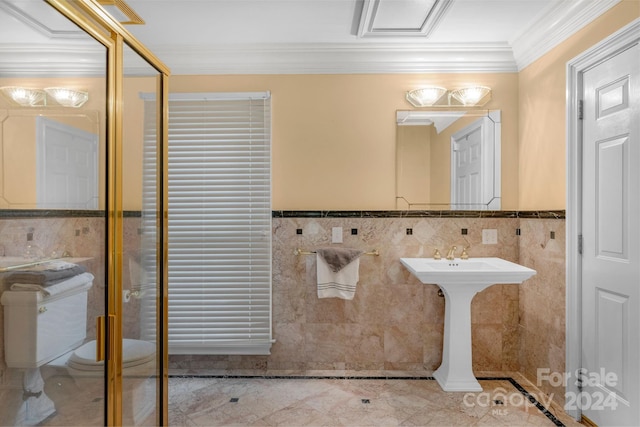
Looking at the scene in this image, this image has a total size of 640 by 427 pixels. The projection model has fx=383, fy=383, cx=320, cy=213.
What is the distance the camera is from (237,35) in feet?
9.09

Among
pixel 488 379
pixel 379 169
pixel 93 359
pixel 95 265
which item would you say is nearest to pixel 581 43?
pixel 379 169

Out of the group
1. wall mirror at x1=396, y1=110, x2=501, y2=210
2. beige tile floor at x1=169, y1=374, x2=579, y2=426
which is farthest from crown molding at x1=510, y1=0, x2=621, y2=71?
beige tile floor at x1=169, y1=374, x2=579, y2=426

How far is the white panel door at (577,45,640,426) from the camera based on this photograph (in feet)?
6.36

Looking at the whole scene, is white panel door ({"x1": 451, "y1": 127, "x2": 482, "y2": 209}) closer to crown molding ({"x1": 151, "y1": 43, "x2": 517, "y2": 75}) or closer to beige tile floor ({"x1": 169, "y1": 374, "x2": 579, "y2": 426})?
crown molding ({"x1": 151, "y1": 43, "x2": 517, "y2": 75})

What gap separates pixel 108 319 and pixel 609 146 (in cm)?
260

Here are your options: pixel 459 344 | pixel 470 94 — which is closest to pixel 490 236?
pixel 459 344

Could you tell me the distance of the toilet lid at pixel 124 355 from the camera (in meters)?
1.37

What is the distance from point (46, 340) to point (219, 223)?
5.70 feet

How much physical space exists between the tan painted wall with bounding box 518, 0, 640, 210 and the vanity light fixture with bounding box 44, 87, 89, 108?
8.36ft

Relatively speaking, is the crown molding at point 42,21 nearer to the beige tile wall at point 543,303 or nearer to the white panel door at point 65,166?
the white panel door at point 65,166

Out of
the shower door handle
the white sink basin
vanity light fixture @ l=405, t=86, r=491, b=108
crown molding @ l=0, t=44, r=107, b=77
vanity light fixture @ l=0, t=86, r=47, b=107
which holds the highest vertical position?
vanity light fixture @ l=405, t=86, r=491, b=108

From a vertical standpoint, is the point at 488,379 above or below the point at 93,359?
below

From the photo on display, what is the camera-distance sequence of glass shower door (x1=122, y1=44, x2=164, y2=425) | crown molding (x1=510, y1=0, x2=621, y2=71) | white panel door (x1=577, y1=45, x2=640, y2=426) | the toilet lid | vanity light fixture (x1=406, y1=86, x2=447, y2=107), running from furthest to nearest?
1. vanity light fixture (x1=406, y1=86, x2=447, y2=107)
2. crown molding (x1=510, y1=0, x2=621, y2=71)
3. white panel door (x1=577, y1=45, x2=640, y2=426)
4. glass shower door (x1=122, y1=44, x2=164, y2=425)
5. the toilet lid

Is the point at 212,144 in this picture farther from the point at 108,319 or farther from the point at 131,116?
the point at 108,319
